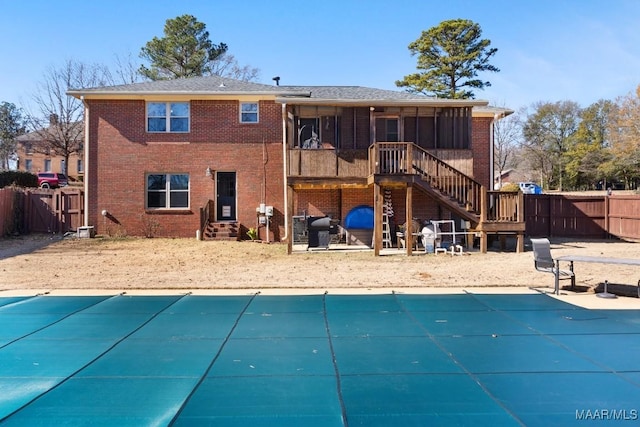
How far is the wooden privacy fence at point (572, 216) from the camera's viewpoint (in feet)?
66.8

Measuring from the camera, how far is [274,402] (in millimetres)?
4512

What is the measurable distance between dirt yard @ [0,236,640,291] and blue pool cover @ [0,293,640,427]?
6.81 feet

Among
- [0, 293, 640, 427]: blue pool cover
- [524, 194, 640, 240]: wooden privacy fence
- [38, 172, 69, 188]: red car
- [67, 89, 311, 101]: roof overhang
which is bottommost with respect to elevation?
[0, 293, 640, 427]: blue pool cover

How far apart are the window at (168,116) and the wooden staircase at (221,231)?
13.6ft

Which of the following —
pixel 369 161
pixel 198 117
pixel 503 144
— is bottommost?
pixel 369 161

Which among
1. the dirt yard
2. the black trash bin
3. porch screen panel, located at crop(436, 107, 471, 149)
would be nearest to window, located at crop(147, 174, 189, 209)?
the dirt yard

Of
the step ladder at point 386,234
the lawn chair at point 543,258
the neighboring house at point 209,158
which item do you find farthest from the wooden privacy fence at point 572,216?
the lawn chair at point 543,258

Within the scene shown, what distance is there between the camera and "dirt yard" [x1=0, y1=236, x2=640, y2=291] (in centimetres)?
1075

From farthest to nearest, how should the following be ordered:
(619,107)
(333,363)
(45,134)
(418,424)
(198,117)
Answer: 1. (619,107)
2. (45,134)
3. (198,117)
4. (333,363)
5. (418,424)

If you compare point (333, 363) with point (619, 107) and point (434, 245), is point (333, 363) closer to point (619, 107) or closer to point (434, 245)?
point (434, 245)

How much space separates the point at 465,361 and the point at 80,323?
5691mm

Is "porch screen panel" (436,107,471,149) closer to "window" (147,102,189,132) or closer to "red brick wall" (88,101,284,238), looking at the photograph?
"red brick wall" (88,101,284,238)

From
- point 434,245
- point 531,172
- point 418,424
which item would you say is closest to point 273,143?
point 434,245

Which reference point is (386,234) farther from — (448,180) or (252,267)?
(252,267)
